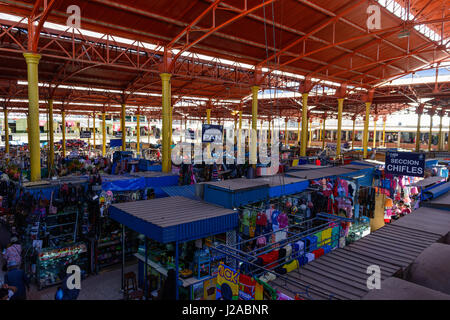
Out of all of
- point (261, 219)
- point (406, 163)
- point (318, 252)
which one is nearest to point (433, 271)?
point (318, 252)

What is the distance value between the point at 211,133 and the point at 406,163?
417 inches

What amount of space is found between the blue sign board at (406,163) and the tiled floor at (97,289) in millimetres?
11683

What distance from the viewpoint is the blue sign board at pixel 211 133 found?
1805cm

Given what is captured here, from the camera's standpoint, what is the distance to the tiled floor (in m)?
9.09

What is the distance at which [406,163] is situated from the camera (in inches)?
473

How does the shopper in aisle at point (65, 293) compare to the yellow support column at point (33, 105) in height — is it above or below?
below

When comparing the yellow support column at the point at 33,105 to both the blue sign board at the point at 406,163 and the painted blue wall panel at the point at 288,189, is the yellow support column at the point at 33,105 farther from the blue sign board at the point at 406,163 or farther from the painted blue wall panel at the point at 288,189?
the blue sign board at the point at 406,163

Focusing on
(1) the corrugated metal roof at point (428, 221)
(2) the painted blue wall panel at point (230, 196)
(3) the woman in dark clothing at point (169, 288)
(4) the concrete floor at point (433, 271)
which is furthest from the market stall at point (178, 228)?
(1) the corrugated metal roof at point (428, 221)

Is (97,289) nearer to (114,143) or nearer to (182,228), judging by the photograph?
(182,228)

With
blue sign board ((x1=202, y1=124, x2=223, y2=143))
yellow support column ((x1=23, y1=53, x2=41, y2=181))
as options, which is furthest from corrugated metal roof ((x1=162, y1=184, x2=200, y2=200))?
yellow support column ((x1=23, y1=53, x2=41, y2=181))

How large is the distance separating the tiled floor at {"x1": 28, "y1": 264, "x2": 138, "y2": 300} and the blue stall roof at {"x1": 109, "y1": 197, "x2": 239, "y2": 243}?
8.71 feet

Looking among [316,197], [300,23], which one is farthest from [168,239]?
[300,23]
